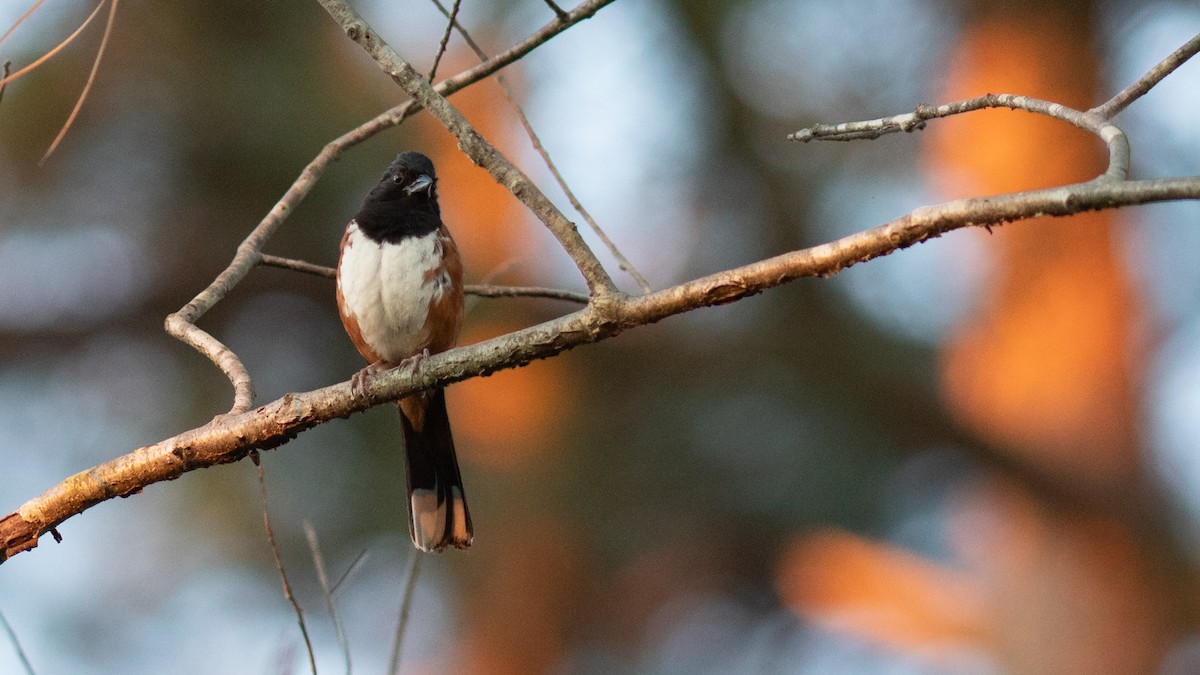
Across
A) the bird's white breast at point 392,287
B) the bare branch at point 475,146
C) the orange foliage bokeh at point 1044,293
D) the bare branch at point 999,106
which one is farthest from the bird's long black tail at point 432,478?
the orange foliage bokeh at point 1044,293

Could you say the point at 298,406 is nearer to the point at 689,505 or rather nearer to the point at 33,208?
the point at 33,208

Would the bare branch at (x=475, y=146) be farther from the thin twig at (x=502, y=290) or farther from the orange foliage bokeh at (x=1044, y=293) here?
the orange foliage bokeh at (x=1044, y=293)

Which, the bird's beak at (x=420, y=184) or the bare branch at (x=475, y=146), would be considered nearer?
the bare branch at (x=475, y=146)

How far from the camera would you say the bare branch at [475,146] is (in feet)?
6.33

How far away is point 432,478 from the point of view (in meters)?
3.41

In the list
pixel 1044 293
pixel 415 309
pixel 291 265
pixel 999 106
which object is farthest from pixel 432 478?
pixel 1044 293

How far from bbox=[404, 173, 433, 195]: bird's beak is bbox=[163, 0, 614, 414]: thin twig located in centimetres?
74

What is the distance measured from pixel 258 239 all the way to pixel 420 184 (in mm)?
1044

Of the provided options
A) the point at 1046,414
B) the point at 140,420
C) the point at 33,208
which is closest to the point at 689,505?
the point at 1046,414

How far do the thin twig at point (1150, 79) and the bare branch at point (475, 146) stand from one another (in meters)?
0.78

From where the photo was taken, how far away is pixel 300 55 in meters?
6.24

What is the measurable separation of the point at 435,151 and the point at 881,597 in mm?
3414

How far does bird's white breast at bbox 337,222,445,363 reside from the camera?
3.22 m

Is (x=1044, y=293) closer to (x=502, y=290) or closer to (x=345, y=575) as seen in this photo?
(x=502, y=290)
